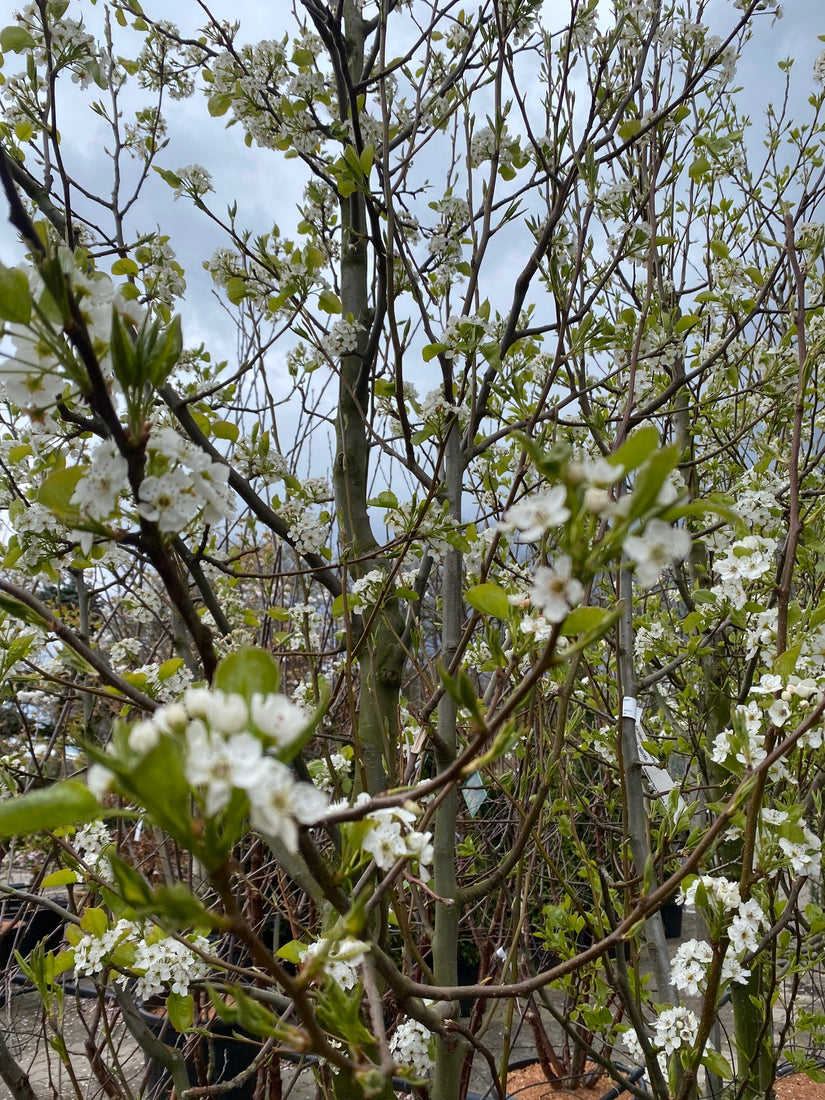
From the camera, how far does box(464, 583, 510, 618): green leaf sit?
758 millimetres

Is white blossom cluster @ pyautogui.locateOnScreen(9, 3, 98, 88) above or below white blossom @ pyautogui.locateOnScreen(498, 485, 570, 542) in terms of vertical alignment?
above

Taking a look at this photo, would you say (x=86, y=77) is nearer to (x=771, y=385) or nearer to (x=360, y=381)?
(x=360, y=381)

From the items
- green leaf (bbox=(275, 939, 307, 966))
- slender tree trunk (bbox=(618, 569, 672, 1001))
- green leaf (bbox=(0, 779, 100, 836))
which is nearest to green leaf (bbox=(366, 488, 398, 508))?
slender tree trunk (bbox=(618, 569, 672, 1001))

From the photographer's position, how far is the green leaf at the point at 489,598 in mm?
758

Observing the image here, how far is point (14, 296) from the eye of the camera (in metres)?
0.53

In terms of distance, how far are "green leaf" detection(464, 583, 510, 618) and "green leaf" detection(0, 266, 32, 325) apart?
1.53ft

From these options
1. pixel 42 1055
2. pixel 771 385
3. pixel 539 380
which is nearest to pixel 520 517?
pixel 771 385

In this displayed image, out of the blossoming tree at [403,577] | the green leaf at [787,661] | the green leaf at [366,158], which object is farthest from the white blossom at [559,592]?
the green leaf at [366,158]

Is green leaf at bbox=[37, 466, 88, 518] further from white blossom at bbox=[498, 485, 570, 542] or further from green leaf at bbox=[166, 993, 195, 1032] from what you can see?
green leaf at bbox=[166, 993, 195, 1032]

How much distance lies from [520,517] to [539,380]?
2.59 m

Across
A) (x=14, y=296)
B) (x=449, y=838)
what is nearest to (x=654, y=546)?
(x=14, y=296)

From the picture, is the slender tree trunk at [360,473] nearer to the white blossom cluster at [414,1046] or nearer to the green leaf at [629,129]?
the white blossom cluster at [414,1046]

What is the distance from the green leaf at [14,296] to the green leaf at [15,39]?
1658mm

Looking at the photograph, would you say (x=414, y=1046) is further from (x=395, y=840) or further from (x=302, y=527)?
(x=302, y=527)
